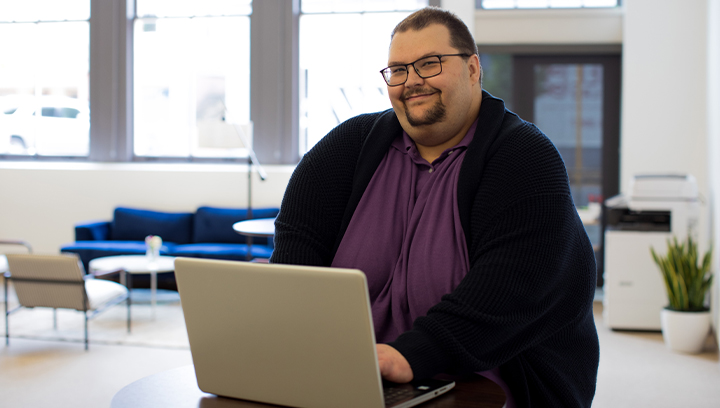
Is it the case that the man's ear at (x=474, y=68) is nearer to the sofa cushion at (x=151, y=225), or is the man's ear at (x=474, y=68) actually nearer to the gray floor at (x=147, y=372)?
the gray floor at (x=147, y=372)

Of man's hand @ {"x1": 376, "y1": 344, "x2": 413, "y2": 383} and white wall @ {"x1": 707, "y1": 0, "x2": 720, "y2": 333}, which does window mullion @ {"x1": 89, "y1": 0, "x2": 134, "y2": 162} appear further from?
man's hand @ {"x1": 376, "y1": 344, "x2": 413, "y2": 383}

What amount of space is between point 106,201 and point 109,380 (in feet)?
11.9

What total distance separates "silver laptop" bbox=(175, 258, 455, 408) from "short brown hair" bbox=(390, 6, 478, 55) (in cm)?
71

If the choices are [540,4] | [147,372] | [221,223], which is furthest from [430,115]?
[540,4]

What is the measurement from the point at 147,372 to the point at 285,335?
10.1ft

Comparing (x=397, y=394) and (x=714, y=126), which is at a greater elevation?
(x=714, y=126)

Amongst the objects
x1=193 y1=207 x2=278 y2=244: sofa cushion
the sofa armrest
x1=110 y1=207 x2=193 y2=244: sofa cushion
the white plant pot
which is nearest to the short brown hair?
the white plant pot

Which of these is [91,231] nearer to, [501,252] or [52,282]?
[52,282]

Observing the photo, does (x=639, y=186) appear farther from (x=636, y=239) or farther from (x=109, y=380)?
(x=109, y=380)

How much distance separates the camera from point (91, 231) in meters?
6.27

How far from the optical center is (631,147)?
559cm

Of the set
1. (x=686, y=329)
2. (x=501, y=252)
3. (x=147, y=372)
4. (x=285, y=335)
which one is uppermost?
(x=501, y=252)

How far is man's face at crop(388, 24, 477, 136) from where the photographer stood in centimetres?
137

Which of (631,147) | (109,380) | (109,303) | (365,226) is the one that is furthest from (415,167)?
(631,147)
